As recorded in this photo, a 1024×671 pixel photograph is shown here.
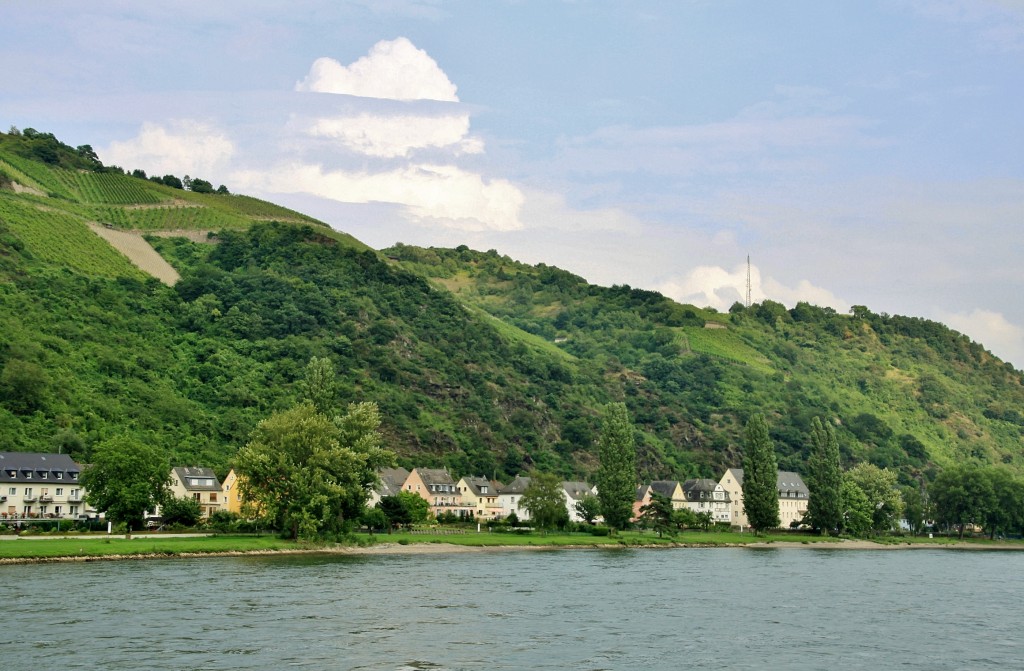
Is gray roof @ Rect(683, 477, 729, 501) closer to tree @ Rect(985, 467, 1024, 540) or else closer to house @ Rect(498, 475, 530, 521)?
house @ Rect(498, 475, 530, 521)

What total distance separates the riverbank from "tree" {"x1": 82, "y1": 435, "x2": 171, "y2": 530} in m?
3.13

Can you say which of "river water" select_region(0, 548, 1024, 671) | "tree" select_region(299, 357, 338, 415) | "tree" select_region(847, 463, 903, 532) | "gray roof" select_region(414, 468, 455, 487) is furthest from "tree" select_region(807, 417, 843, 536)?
"tree" select_region(299, 357, 338, 415)

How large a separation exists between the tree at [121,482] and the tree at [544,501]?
50.6 metres

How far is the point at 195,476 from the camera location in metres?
128

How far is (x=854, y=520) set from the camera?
153625 millimetres

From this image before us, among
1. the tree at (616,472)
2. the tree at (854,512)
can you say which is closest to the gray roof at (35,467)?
the tree at (616,472)

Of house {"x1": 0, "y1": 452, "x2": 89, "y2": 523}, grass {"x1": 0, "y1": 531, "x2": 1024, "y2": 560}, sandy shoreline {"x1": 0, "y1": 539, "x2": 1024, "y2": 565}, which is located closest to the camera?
grass {"x1": 0, "y1": 531, "x2": 1024, "y2": 560}

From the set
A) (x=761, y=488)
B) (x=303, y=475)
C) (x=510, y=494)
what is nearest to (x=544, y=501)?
(x=761, y=488)

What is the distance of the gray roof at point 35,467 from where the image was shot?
110 m

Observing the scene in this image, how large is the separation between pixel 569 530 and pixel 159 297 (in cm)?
10043

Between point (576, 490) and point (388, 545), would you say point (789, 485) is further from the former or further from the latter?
point (388, 545)

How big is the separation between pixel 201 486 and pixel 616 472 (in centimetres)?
5092

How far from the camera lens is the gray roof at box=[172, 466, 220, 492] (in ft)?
414

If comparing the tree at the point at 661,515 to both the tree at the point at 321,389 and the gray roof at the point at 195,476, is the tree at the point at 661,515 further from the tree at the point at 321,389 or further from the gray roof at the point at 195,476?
the gray roof at the point at 195,476
